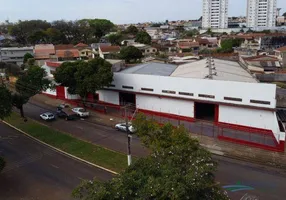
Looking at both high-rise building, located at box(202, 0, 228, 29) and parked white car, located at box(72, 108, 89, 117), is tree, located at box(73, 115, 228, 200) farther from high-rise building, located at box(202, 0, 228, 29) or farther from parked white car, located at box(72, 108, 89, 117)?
high-rise building, located at box(202, 0, 228, 29)

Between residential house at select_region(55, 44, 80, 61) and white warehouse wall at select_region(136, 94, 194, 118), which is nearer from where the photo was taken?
white warehouse wall at select_region(136, 94, 194, 118)

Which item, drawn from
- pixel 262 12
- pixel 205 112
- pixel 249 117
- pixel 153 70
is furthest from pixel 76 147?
pixel 262 12

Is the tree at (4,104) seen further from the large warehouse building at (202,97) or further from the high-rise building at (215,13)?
the high-rise building at (215,13)

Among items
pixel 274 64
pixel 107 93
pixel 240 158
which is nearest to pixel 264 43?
pixel 274 64

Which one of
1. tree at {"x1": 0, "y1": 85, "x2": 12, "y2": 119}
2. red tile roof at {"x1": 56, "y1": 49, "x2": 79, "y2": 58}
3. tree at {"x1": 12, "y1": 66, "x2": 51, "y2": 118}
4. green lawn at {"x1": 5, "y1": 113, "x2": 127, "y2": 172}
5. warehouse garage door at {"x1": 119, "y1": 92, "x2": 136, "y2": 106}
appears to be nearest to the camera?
green lawn at {"x1": 5, "y1": 113, "x2": 127, "y2": 172}

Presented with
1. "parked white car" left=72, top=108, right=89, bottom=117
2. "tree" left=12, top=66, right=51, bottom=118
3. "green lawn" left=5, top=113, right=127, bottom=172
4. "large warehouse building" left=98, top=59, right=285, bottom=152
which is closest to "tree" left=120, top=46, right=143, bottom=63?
"large warehouse building" left=98, top=59, right=285, bottom=152

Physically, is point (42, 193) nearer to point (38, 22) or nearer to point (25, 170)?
point (25, 170)

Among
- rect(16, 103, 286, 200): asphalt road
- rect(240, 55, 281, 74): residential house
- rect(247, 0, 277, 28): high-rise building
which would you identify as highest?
rect(247, 0, 277, 28): high-rise building

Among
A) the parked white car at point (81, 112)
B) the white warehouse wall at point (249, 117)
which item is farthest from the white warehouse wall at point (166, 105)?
the parked white car at point (81, 112)
